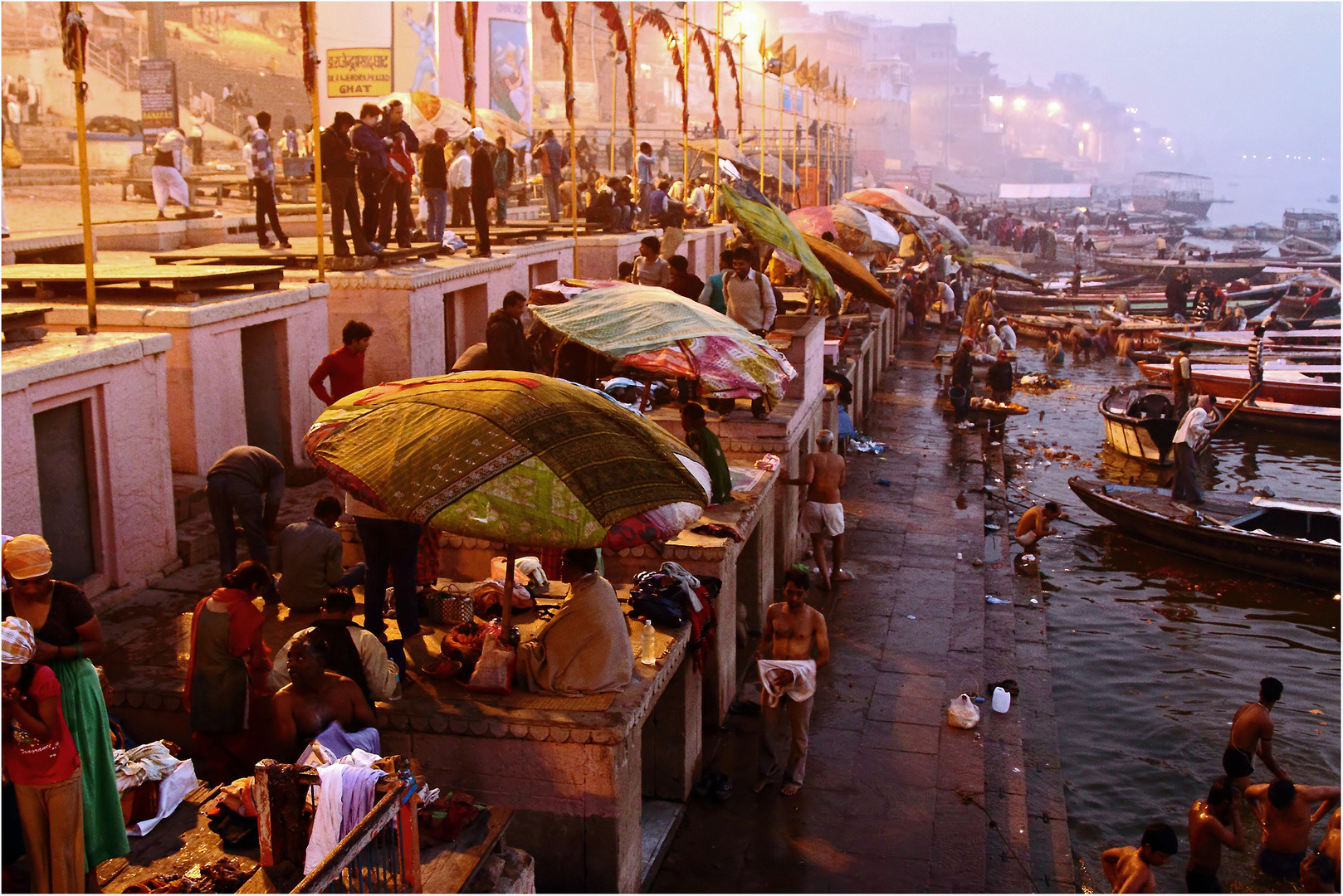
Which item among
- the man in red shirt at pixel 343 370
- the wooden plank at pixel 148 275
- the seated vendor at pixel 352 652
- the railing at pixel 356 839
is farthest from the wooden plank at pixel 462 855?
the wooden plank at pixel 148 275

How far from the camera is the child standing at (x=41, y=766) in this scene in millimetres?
4348

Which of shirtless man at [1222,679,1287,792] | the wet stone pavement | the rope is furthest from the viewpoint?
shirtless man at [1222,679,1287,792]

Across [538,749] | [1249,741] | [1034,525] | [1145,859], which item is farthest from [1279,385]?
[538,749]

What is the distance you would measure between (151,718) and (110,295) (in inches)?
173

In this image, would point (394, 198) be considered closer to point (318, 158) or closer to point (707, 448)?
point (318, 158)

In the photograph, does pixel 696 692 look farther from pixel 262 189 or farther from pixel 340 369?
pixel 262 189

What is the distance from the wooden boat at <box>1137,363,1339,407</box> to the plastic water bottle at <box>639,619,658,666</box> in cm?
2057

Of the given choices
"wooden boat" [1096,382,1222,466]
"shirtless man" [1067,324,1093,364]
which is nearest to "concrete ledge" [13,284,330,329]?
"wooden boat" [1096,382,1222,466]

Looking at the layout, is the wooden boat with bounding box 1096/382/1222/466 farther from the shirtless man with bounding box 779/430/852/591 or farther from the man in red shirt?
the man in red shirt

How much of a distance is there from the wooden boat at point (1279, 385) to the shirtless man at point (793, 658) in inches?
758

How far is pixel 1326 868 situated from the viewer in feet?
25.9

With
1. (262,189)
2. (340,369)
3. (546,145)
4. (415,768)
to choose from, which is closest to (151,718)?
(415,768)

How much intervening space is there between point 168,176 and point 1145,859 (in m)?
15.0

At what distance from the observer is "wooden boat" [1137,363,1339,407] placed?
2403 centimetres
